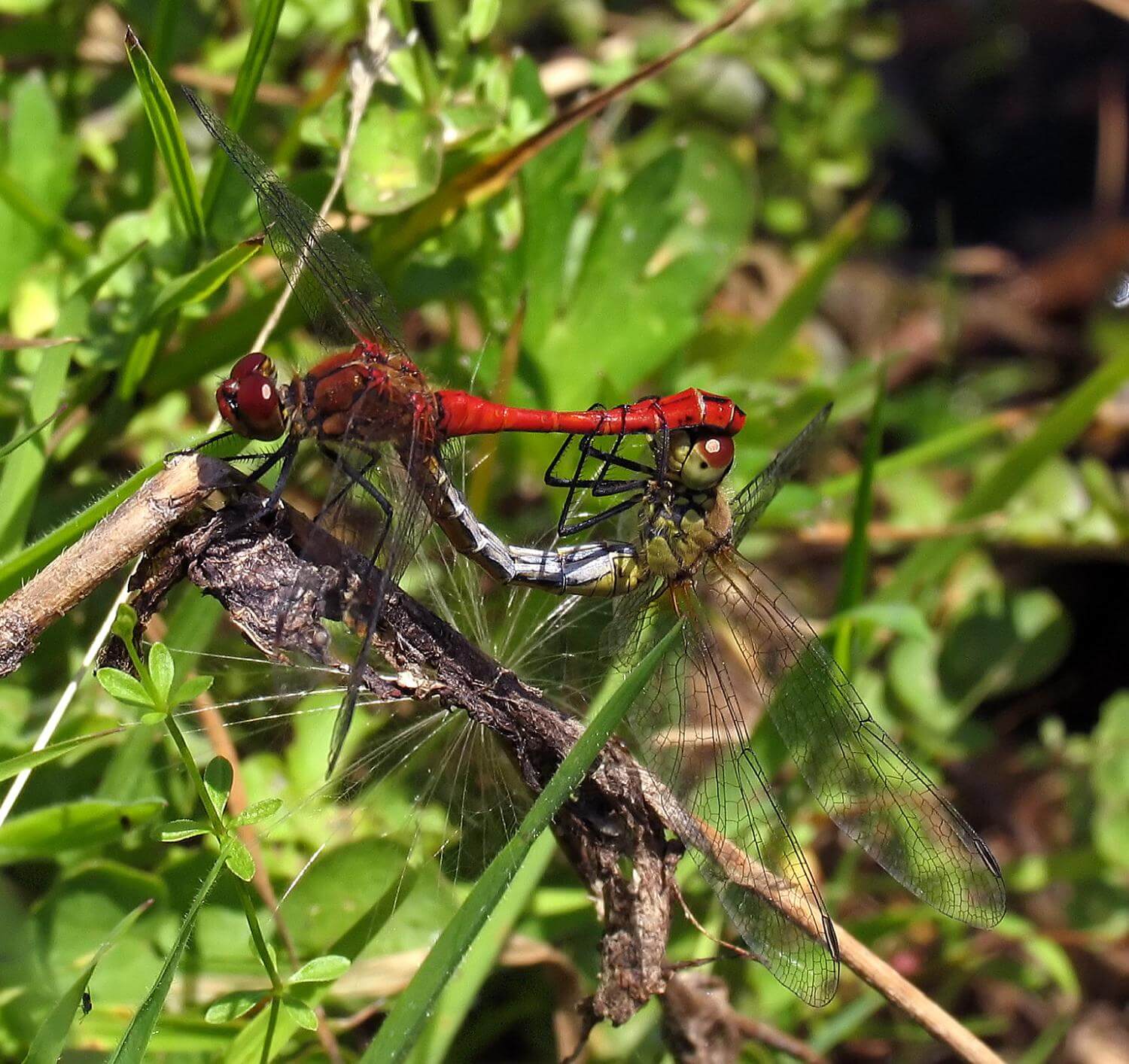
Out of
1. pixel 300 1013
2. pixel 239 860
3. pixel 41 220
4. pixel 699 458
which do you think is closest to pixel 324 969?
pixel 300 1013

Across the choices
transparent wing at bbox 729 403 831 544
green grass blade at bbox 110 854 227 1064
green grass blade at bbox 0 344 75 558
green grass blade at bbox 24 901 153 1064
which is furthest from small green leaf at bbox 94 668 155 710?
transparent wing at bbox 729 403 831 544

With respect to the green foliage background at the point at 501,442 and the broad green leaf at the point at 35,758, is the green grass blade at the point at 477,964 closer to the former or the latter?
the green foliage background at the point at 501,442

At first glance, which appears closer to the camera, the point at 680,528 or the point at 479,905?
the point at 479,905

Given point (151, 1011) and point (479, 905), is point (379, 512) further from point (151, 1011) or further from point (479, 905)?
point (151, 1011)

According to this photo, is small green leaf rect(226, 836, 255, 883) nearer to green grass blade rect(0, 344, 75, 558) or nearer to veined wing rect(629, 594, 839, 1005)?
veined wing rect(629, 594, 839, 1005)

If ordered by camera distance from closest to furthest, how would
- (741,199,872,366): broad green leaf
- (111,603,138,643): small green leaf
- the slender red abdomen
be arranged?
(111,603,138,643): small green leaf, the slender red abdomen, (741,199,872,366): broad green leaf

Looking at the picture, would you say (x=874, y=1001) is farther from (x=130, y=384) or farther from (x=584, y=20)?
(x=584, y=20)
